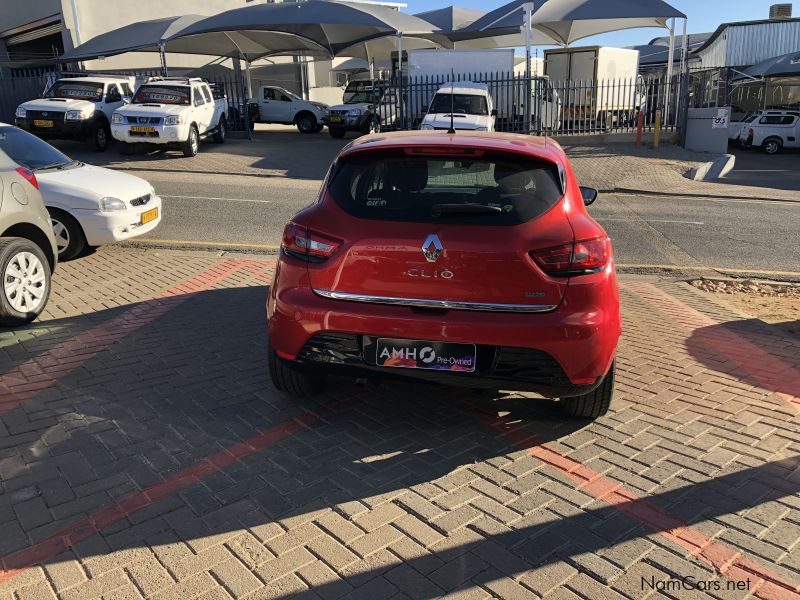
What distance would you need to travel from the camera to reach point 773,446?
385cm

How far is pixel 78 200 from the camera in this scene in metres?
7.46

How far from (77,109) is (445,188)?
18056mm

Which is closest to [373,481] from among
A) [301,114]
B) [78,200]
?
[78,200]

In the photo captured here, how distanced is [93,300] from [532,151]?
4.51 meters

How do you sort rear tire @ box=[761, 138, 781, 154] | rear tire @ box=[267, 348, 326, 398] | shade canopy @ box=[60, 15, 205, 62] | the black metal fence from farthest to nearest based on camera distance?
1. shade canopy @ box=[60, 15, 205, 62]
2. rear tire @ box=[761, 138, 781, 154]
3. the black metal fence
4. rear tire @ box=[267, 348, 326, 398]

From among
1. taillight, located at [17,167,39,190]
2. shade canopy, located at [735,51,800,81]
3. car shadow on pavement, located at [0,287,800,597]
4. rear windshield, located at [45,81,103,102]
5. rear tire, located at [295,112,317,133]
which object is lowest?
car shadow on pavement, located at [0,287,800,597]

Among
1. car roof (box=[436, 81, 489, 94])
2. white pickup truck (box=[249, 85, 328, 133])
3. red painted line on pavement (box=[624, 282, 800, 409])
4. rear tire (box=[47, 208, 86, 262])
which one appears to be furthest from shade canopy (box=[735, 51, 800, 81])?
rear tire (box=[47, 208, 86, 262])

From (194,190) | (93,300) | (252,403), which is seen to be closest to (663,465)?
(252,403)

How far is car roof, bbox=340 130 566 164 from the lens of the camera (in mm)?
3756

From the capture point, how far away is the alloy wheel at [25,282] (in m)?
5.36

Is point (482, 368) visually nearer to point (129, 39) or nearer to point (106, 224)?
point (106, 224)

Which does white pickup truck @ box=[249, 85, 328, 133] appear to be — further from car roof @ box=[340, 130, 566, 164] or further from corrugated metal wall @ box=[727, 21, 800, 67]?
corrugated metal wall @ box=[727, 21, 800, 67]

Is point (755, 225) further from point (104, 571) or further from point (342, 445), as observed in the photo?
point (104, 571)

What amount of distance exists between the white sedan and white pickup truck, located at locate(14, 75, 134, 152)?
12.0 meters
